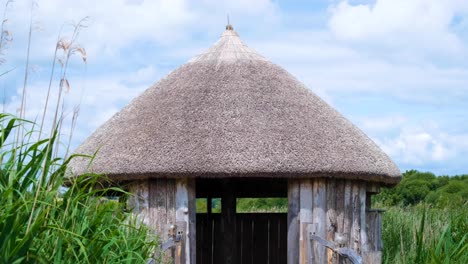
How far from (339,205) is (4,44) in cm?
508

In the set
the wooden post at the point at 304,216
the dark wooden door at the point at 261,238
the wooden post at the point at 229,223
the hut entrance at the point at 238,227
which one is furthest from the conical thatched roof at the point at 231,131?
the dark wooden door at the point at 261,238

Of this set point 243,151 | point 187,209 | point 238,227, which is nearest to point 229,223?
point 238,227

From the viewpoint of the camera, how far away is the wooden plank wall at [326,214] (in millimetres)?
7578

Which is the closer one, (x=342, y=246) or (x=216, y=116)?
(x=342, y=246)

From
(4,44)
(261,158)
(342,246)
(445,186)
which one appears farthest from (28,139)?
(445,186)

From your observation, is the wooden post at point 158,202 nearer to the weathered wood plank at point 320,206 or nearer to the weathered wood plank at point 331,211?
the weathered wood plank at point 320,206

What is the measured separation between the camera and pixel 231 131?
7762mm

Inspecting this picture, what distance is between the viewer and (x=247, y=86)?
8430 millimetres

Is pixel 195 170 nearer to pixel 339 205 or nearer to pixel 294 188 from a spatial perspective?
pixel 294 188

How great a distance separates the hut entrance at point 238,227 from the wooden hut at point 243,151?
163cm

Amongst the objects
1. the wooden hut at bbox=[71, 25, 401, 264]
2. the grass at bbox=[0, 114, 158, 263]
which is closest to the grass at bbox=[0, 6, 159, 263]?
the grass at bbox=[0, 114, 158, 263]

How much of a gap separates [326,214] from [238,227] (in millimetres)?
2970

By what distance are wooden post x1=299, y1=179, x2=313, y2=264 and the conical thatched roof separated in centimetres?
31

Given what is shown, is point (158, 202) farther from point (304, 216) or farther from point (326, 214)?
point (326, 214)
